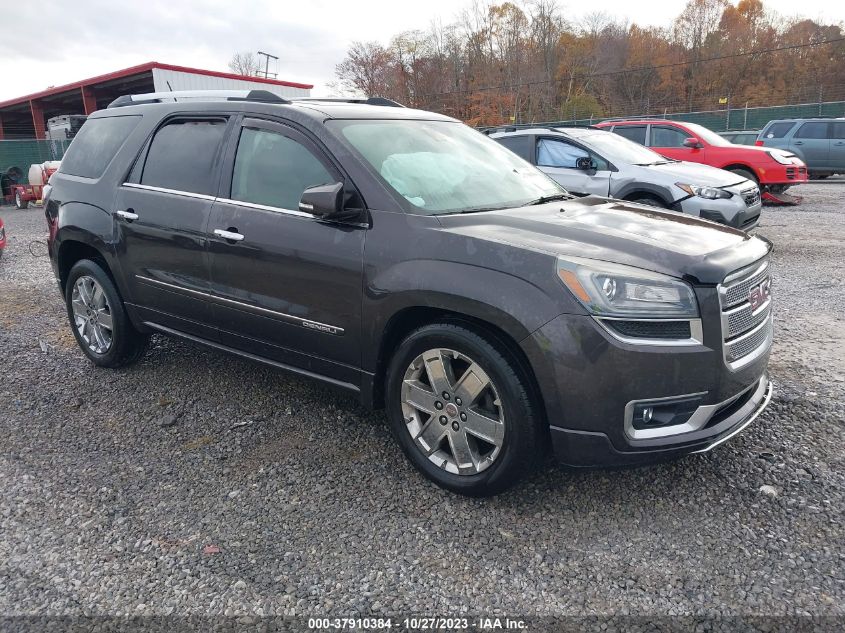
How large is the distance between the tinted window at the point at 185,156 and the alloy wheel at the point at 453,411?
177 cm

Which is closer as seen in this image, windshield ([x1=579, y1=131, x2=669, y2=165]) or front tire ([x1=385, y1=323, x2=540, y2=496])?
front tire ([x1=385, y1=323, x2=540, y2=496])

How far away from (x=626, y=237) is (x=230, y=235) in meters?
2.10

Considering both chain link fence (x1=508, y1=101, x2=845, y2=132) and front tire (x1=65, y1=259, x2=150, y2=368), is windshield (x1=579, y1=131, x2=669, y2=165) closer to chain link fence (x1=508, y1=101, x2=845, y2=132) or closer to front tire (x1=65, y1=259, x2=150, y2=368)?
front tire (x1=65, y1=259, x2=150, y2=368)

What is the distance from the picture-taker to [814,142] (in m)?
17.9

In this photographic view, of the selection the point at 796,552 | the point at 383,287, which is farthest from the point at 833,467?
the point at 383,287

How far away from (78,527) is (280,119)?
227 centimetres

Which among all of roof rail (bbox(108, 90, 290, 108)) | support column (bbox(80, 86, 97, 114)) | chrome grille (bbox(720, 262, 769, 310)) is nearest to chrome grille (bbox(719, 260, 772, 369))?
chrome grille (bbox(720, 262, 769, 310))

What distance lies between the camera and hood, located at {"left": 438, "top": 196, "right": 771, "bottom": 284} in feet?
8.87

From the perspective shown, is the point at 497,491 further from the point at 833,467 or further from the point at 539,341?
the point at 833,467

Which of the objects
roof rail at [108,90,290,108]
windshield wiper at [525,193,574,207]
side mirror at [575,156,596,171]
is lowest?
side mirror at [575,156,596,171]

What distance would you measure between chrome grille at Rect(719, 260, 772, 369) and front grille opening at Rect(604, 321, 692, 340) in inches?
8.2

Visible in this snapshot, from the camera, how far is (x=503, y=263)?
108 inches

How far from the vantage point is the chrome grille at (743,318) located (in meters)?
2.70

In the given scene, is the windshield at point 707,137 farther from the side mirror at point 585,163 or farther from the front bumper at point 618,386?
the front bumper at point 618,386
